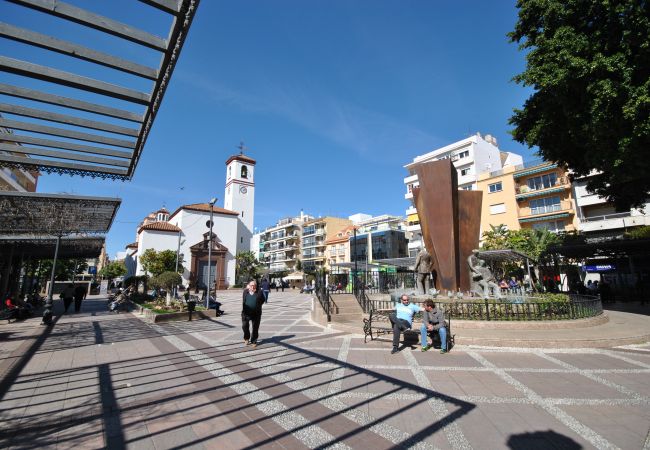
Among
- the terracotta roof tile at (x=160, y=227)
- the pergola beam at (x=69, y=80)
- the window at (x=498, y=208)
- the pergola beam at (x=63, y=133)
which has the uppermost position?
the terracotta roof tile at (x=160, y=227)

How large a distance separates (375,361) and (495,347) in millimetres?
3193

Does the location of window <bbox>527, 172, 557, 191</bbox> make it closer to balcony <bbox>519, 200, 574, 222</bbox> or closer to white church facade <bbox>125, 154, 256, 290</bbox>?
balcony <bbox>519, 200, 574, 222</bbox>

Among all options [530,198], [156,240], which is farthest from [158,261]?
[530,198]

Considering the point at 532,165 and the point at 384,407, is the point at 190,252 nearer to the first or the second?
the point at 532,165

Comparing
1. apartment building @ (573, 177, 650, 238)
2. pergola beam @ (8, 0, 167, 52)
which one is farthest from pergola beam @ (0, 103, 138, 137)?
apartment building @ (573, 177, 650, 238)

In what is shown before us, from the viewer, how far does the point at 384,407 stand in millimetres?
4359

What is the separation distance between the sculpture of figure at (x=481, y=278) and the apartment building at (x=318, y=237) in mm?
52377

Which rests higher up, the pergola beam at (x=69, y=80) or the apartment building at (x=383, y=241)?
the apartment building at (x=383, y=241)

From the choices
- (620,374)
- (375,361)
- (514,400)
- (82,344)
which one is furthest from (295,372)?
(82,344)

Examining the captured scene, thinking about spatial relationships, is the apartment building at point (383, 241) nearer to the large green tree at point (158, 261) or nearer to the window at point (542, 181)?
the window at point (542, 181)

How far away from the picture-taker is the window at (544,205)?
34.5 m

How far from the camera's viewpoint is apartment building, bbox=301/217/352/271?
66931 millimetres

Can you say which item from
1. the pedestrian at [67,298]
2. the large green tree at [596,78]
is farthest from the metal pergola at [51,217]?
the large green tree at [596,78]

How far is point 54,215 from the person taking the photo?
1238cm
